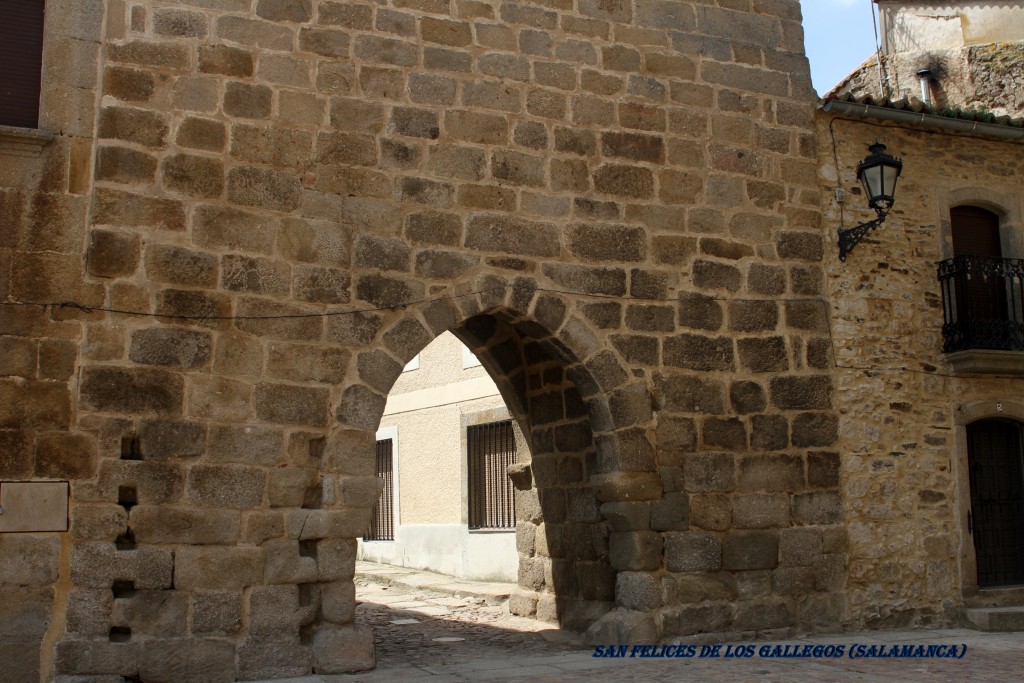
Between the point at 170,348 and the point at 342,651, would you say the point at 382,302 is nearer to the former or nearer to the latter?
the point at 170,348

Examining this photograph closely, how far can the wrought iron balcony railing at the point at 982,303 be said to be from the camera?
7.56m

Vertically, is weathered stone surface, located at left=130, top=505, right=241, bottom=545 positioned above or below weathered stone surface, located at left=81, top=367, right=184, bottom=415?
below

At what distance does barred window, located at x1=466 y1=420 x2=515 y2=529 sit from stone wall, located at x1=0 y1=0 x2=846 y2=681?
309 cm

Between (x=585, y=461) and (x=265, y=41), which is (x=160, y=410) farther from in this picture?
(x=585, y=461)

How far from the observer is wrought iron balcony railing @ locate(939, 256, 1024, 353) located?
7.56 m

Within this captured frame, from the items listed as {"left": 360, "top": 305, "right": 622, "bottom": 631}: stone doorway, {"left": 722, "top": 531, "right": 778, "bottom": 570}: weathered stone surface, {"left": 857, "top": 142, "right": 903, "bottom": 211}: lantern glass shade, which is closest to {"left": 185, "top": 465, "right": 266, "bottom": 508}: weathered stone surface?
{"left": 360, "top": 305, "right": 622, "bottom": 631}: stone doorway

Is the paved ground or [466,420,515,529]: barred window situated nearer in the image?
the paved ground

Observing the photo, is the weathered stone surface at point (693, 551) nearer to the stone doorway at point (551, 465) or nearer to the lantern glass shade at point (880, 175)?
the stone doorway at point (551, 465)

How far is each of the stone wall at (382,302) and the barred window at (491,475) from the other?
3.09m

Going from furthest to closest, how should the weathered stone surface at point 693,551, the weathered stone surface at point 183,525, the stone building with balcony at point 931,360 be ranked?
the stone building with balcony at point 931,360 < the weathered stone surface at point 693,551 < the weathered stone surface at point 183,525

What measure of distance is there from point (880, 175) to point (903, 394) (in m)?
1.64

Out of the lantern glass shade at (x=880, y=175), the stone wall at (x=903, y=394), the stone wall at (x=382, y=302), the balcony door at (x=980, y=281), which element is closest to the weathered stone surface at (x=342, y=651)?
the stone wall at (x=382, y=302)

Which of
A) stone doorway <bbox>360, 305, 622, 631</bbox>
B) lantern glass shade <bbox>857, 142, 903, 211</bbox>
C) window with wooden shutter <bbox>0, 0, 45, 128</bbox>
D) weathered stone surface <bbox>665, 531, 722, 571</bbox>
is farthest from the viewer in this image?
lantern glass shade <bbox>857, 142, 903, 211</bbox>

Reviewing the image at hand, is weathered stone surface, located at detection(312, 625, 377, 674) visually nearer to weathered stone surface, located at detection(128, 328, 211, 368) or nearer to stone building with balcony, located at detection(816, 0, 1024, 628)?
weathered stone surface, located at detection(128, 328, 211, 368)
